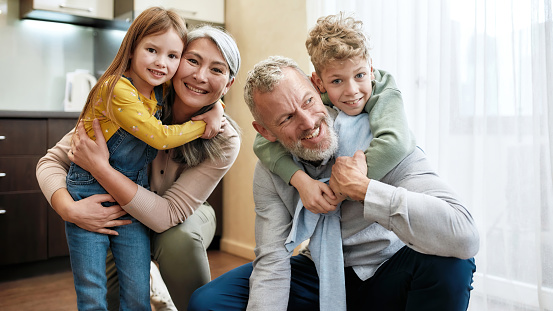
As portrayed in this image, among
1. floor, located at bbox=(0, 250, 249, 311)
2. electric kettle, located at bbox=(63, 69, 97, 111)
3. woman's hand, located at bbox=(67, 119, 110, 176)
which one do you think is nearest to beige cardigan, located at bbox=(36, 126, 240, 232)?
woman's hand, located at bbox=(67, 119, 110, 176)

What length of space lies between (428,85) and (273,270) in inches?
51.0

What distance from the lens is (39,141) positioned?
3279mm

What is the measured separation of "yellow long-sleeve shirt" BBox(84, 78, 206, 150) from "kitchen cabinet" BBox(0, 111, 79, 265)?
1.76m

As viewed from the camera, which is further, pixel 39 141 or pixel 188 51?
pixel 39 141

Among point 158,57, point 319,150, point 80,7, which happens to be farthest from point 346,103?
point 80,7

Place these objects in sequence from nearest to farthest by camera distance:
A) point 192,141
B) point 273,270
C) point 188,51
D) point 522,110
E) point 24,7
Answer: point 273,270 < point 188,51 < point 192,141 < point 522,110 < point 24,7

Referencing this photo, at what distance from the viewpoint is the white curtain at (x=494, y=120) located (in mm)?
2012

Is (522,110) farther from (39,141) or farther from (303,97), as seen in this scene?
(39,141)

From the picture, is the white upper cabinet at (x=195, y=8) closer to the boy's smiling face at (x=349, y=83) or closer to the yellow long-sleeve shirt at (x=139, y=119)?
the yellow long-sleeve shirt at (x=139, y=119)

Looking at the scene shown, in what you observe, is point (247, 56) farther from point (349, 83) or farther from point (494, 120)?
point (349, 83)

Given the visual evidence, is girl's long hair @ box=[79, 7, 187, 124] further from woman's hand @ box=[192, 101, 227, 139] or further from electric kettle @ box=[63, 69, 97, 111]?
electric kettle @ box=[63, 69, 97, 111]

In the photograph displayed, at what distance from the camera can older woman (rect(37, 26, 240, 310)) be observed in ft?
5.71

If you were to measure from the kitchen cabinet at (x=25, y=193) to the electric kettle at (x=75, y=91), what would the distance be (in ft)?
1.71

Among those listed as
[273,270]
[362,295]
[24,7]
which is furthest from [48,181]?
[24,7]
